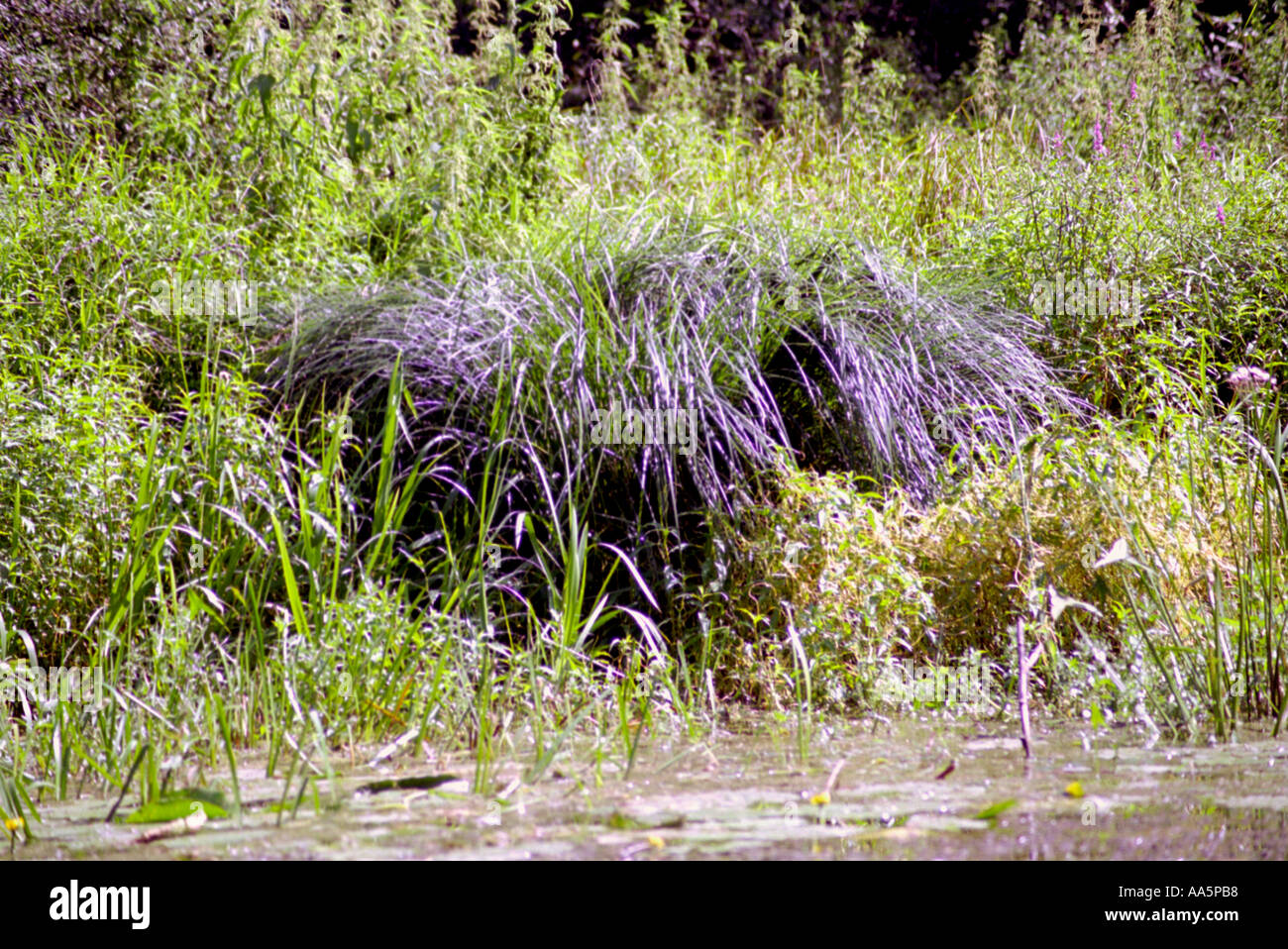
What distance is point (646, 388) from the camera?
3762mm

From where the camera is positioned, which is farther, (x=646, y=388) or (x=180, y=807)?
(x=646, y=388)

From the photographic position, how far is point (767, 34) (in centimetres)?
1085

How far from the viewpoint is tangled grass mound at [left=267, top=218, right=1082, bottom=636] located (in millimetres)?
3666

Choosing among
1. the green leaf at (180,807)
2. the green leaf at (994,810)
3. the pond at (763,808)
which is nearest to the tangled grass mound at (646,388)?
the pond at (763,808)

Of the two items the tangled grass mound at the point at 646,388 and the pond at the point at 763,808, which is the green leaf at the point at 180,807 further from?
the tangled grass mound at the point at 646,388

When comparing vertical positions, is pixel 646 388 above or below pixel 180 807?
above

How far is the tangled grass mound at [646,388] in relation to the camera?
3.67 metres

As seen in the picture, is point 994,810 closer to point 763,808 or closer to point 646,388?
point 763,808

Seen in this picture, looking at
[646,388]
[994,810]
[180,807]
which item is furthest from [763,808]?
[646,388]

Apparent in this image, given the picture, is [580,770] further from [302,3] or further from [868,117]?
[868,117]

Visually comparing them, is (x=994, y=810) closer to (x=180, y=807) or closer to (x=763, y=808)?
(x=763, y=808)

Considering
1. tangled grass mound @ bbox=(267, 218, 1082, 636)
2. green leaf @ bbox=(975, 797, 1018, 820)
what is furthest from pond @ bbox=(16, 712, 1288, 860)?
tangled grass mound @ bbox=(267, 218, 1082, 636)

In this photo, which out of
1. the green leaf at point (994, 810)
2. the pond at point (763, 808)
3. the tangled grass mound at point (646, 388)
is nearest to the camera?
A: the pond at point (763, 808)

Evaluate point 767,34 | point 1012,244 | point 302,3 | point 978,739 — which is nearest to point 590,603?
point 978,739
